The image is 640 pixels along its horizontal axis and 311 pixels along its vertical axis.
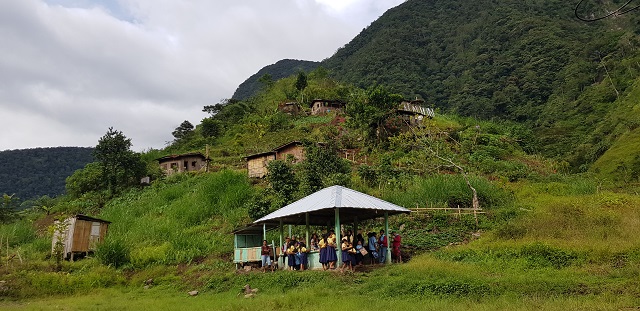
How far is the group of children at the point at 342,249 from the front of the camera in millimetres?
15942

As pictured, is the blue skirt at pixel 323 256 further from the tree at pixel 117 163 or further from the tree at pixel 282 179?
the tree at pixel 117 163

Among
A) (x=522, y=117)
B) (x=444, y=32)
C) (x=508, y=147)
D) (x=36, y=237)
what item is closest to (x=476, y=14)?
(x=444, y=32)

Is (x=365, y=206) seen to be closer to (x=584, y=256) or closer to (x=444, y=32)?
(x=584, y=256)

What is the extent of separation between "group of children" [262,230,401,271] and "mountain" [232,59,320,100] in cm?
12923

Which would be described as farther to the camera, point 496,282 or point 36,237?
point 36,237

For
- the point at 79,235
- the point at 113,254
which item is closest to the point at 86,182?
the point at 79,235

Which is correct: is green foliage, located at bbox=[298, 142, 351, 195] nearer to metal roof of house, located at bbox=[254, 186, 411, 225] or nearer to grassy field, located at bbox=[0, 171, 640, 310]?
grassy field, located at bbox=[0, 171, 640, 310]

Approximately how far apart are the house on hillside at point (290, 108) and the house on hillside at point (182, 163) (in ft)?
58.5

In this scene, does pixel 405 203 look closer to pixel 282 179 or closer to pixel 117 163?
pixel 282 179

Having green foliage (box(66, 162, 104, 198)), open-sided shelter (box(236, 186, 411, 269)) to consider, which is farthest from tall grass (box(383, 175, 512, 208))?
green foliage (box(66, 162, 104, 198))

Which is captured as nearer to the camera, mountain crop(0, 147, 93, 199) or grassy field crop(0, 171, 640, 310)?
grassy field crop(0, 171, 640, 310)

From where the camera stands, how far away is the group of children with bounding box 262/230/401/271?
628 inches

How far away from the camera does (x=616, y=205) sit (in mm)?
20875

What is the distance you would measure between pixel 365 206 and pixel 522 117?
196ft
